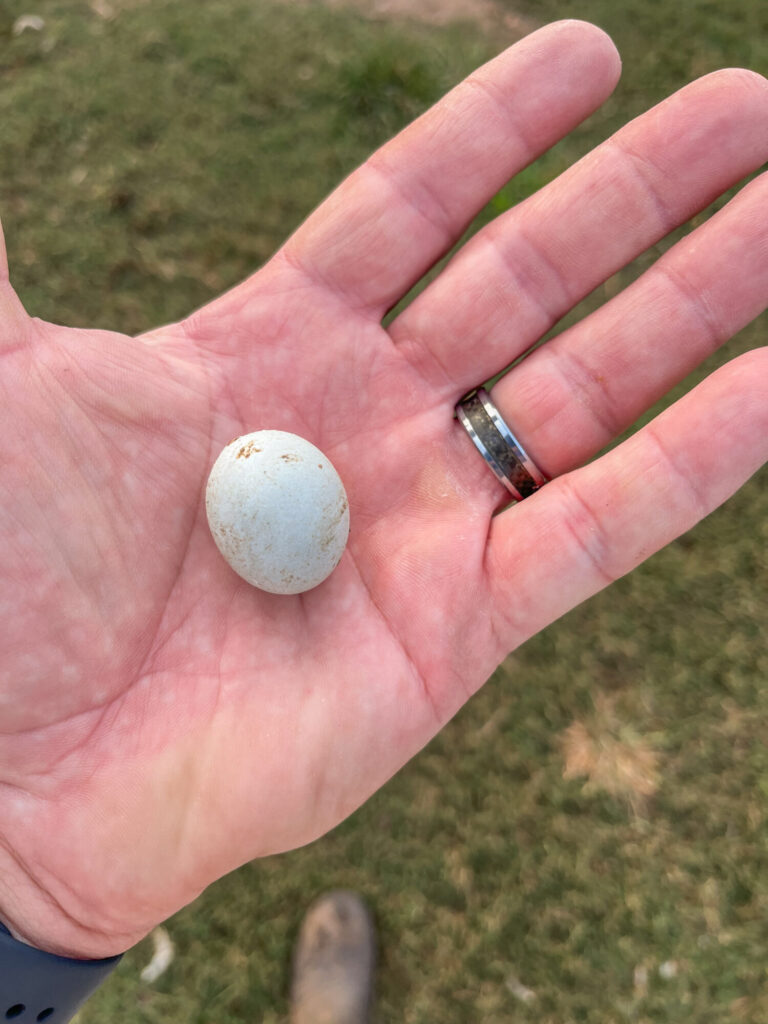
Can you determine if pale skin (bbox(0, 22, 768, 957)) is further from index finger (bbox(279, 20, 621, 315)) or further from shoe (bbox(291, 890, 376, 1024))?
shoe (bbox(291, 890, 376, 1024))

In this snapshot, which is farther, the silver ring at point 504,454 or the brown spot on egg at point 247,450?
the silver ring at point 504,454

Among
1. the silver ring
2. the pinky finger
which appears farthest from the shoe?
the silver ring

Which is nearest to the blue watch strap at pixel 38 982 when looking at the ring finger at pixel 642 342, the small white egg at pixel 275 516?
the small white egg at pixel 275 516

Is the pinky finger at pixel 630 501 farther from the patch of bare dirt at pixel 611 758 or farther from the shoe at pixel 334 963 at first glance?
the shoe at pixel 334 963

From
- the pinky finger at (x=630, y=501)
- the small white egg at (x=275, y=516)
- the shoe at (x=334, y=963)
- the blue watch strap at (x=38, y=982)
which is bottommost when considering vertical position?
the shoe at (x=334, y=963)

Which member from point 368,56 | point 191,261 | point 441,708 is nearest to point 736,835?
point 441,708

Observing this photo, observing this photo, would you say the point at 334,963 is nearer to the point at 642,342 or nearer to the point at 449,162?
the point at 642,342

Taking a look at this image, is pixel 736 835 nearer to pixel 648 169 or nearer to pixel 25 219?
pixel 648 169
